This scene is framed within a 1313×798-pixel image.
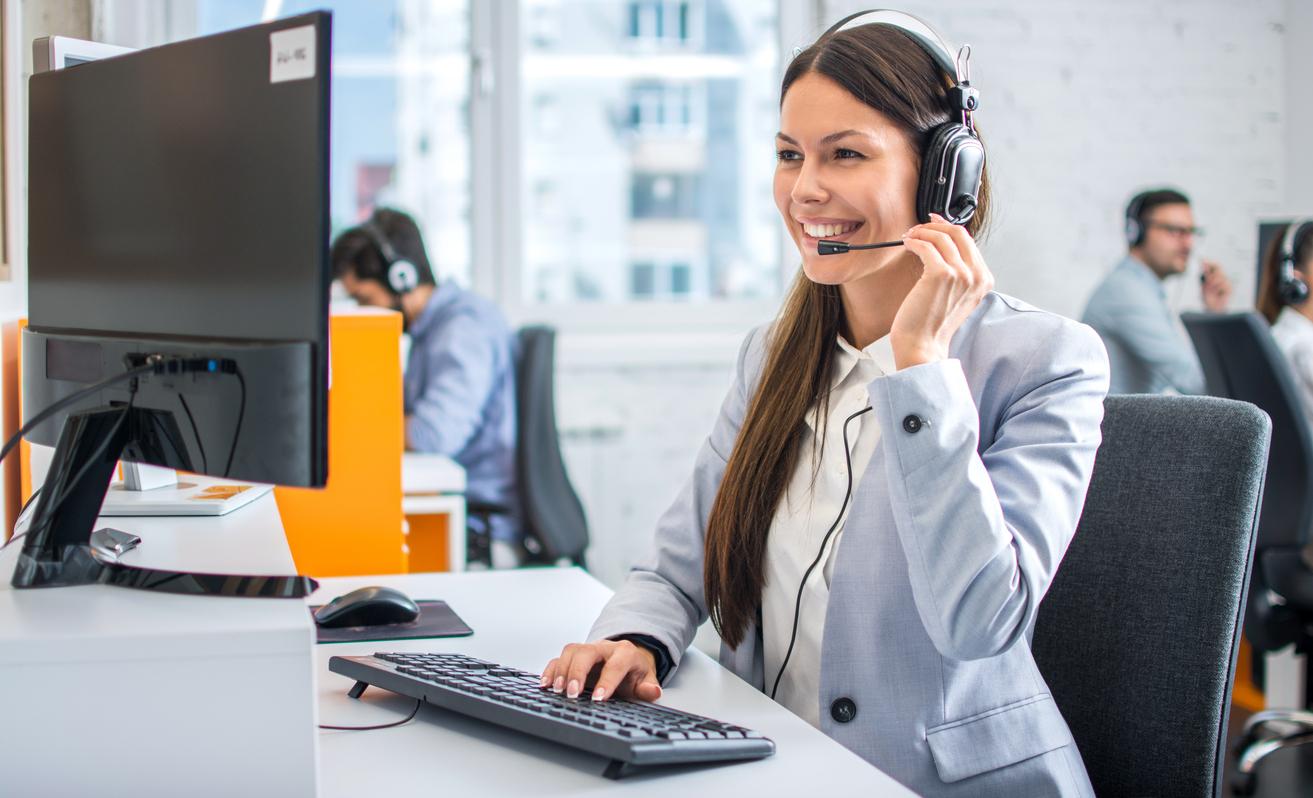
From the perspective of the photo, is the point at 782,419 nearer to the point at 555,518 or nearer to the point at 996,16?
the point at 555,518

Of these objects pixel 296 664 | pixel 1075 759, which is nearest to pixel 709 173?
pixel 1075 759

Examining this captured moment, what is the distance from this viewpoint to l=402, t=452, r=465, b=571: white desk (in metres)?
2.33

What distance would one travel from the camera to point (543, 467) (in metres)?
3.05

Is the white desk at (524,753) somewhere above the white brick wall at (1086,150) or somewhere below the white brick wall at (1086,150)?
below

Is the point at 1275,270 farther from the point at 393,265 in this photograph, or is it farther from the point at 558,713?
the point at 558,713

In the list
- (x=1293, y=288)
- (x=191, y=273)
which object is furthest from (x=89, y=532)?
(x=1293, y=288)

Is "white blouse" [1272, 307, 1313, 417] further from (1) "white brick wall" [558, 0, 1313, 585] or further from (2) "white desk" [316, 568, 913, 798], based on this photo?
(2) "white desk" [316, 568, 913, 798]

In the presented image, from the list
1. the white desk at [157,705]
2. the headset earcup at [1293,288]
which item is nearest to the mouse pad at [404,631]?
the white desk at [157,705]

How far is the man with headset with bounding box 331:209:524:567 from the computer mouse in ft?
5.80

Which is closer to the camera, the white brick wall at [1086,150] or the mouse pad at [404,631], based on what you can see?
the mouse pad at [404,631]

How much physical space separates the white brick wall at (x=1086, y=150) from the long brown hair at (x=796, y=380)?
2.66m

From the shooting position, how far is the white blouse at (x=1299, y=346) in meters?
2.84

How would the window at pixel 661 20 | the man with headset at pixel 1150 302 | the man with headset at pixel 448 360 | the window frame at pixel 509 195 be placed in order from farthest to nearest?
the window at pixel 661 20 < the window frame at pixel 509 195 < the man with headset at pixel 1150 302 < the man with headset at pixel 448 360

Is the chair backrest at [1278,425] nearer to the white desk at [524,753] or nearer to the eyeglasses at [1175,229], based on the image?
the eyeglasses at [1175,229]
